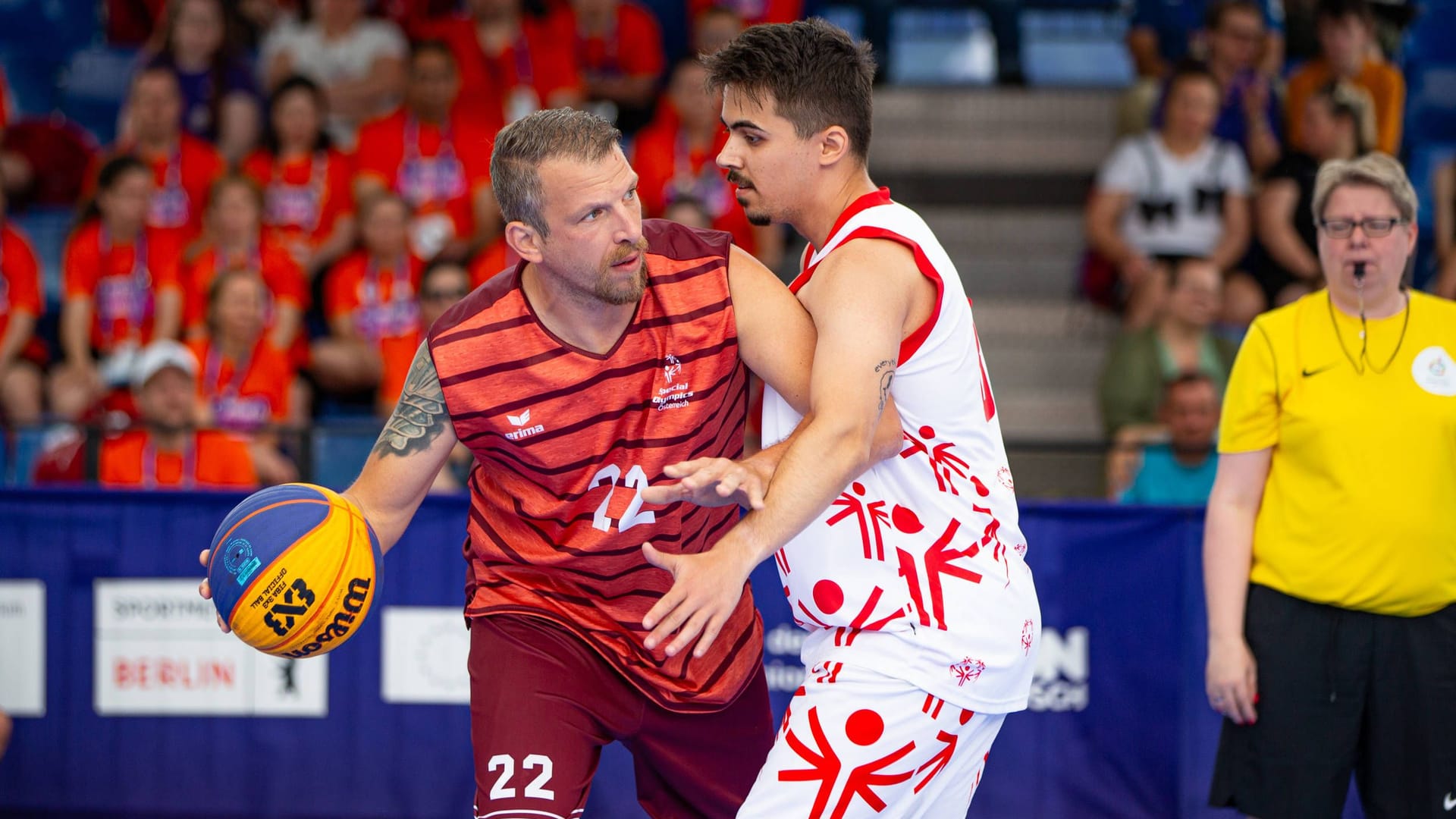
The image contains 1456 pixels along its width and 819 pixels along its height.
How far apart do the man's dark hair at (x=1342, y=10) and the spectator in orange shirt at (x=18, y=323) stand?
8.00m

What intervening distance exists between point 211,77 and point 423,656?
17.3ft

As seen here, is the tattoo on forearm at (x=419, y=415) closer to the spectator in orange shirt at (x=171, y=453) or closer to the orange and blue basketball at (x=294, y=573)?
the orange and blue basketball at (x=294, y=573)

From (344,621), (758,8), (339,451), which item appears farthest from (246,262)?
(344,621)

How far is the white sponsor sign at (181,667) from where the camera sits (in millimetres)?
6238

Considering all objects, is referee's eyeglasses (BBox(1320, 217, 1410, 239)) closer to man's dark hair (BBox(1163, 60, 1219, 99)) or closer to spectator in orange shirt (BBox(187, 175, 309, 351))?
man's dark hair (BBox(1163, 60, 1219, 99))

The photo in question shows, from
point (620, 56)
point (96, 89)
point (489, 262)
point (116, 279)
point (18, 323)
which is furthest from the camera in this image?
point (96, 89)

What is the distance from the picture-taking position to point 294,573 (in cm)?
352

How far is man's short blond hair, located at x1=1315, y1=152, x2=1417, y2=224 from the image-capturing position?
4258 millimetres

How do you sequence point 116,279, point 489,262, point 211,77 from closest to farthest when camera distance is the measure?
point 489,262
point 116,279
point 211,77

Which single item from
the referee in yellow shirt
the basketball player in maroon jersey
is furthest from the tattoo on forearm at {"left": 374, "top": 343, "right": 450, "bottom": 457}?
the referee in yellow shirt

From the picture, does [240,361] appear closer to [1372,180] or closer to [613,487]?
[613,487]

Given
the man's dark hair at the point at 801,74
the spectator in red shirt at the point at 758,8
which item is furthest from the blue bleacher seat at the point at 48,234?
the man's dark hair at the point at 801,74

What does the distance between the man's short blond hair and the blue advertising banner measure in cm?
210

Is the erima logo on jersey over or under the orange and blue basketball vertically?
over
